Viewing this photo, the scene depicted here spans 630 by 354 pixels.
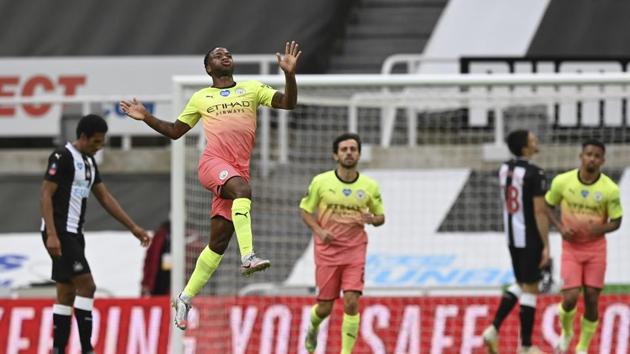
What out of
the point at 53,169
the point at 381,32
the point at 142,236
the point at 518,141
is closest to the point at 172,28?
the point at 381,32

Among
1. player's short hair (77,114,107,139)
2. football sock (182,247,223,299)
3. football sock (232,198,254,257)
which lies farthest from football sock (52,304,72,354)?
football sock (232,198,254,257)

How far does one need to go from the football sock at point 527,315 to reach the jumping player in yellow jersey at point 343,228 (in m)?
1.84

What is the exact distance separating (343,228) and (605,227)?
247 cm

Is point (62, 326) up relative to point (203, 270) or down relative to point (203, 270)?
down

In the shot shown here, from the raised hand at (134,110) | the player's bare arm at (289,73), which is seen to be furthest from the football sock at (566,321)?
the raised hand at (134,110)

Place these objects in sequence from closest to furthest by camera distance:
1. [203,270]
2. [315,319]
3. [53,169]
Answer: [203,270] → [53,169] → [315,319]

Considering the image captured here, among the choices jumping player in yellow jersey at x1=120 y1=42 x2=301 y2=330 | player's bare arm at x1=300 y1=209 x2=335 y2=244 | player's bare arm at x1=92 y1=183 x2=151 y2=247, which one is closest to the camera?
jumping player in yellow jersey at x1=120 y1=42 x2=301 y2=330

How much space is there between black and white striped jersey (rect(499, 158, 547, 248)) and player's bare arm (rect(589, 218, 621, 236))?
1.69 ft

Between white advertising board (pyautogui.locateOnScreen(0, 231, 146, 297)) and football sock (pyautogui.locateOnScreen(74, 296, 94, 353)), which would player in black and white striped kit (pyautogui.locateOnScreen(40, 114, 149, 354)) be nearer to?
football sock (pyautogui.locateOnScreen(74, 296, 94, 353))

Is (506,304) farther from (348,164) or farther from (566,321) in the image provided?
(348,164)

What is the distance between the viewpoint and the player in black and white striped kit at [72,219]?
561 inches

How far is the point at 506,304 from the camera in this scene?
16344mm

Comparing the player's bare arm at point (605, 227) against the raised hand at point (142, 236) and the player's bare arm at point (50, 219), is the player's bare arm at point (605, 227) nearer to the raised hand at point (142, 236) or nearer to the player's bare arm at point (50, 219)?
the raised hand at point (142, 236)

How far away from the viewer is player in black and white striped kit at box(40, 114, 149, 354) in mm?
14258
